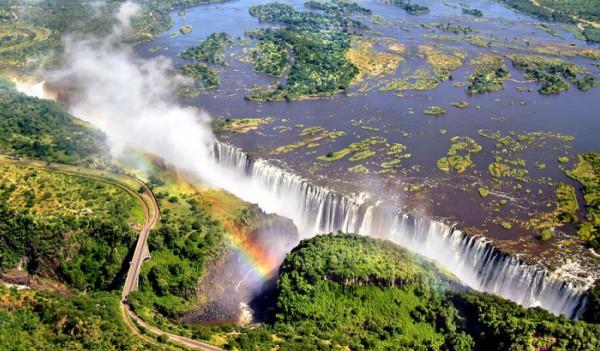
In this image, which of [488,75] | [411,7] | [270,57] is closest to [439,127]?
[488,75]

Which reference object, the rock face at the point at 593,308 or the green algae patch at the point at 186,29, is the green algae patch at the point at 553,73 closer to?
the rock face at the point at 593,308

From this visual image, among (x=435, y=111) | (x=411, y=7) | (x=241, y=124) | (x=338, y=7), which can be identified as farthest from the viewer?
(x=338, y=7)

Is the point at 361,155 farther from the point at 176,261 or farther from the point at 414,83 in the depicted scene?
the point at 414,83

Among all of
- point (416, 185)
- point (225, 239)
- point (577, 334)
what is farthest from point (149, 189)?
point (577, 334)

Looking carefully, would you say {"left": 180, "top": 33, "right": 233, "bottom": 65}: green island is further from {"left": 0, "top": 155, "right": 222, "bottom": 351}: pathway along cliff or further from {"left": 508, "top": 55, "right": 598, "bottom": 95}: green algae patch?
{"left": 508, "top": 55, "right": 598, "bottom": 95}: green algae patch

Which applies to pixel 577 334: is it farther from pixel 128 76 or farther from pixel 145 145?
pixel 128 76
